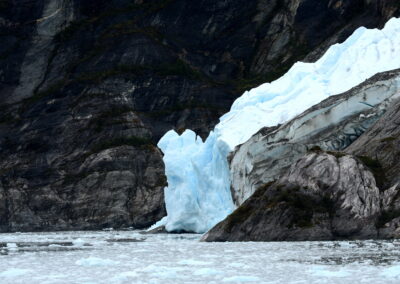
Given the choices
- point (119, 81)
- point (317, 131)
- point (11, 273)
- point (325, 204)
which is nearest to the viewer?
point (11, 273)

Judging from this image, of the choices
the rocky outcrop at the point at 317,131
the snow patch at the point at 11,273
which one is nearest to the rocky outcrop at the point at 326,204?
the rocky outcrop at the point at 317,131

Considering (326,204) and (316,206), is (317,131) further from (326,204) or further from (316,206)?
(316,206)

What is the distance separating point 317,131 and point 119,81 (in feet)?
188

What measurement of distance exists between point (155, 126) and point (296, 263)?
249ft

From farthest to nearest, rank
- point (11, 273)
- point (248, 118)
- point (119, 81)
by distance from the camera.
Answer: point (119, 81), point (248, 118), point (11, 273)

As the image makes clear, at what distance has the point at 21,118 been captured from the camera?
101 metres

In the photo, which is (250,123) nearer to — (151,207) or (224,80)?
(151,207)

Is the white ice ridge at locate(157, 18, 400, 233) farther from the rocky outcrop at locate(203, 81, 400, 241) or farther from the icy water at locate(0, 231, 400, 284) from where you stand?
the icy water at locate(0, 231, 400, 284)

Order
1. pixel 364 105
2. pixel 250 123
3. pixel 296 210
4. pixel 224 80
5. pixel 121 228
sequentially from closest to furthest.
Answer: pixel 296 210
pixel 364 105
pixel 250 123
pixel 121 228
pixel 224 80

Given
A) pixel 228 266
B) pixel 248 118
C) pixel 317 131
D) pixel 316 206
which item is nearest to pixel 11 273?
pixel 228 266

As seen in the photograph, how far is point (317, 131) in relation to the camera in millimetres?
47344

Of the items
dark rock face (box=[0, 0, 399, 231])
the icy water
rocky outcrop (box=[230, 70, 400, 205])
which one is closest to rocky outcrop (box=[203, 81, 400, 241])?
the icy water

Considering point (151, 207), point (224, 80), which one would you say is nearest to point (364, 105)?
point (151, 207)

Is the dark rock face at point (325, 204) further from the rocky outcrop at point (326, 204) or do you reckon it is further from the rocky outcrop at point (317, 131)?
the rocky outcrop at point (317, 131)
